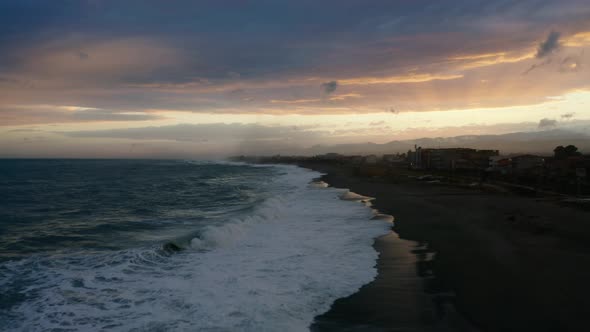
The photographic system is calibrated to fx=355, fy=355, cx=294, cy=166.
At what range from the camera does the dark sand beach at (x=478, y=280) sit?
664cm

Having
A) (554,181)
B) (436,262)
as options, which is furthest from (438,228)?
(554,181)

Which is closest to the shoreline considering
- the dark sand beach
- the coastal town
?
the dark sand beach

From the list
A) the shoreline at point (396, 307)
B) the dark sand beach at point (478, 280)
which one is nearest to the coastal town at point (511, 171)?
the dark sand beach at point (478, 280)

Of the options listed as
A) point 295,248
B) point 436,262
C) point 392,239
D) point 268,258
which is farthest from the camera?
point 392,239

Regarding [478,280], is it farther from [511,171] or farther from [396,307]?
[511,171]

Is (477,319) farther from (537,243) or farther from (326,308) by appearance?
(537,243)

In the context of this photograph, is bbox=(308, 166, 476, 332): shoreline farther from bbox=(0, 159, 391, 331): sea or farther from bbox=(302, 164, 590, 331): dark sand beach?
bbox=(0, 159, 391, 331): sea

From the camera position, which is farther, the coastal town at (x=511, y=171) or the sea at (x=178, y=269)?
the coastal town at (x=511, y=171)

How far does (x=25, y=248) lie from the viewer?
13.0 meters

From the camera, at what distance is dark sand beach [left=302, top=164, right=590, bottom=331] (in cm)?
664

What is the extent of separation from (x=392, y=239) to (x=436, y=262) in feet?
11.3

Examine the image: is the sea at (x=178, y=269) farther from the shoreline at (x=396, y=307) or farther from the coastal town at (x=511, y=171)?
the coastal town at (x=511, y=171)

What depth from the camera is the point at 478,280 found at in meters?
8.69

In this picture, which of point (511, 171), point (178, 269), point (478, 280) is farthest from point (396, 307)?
point (511, 171)
